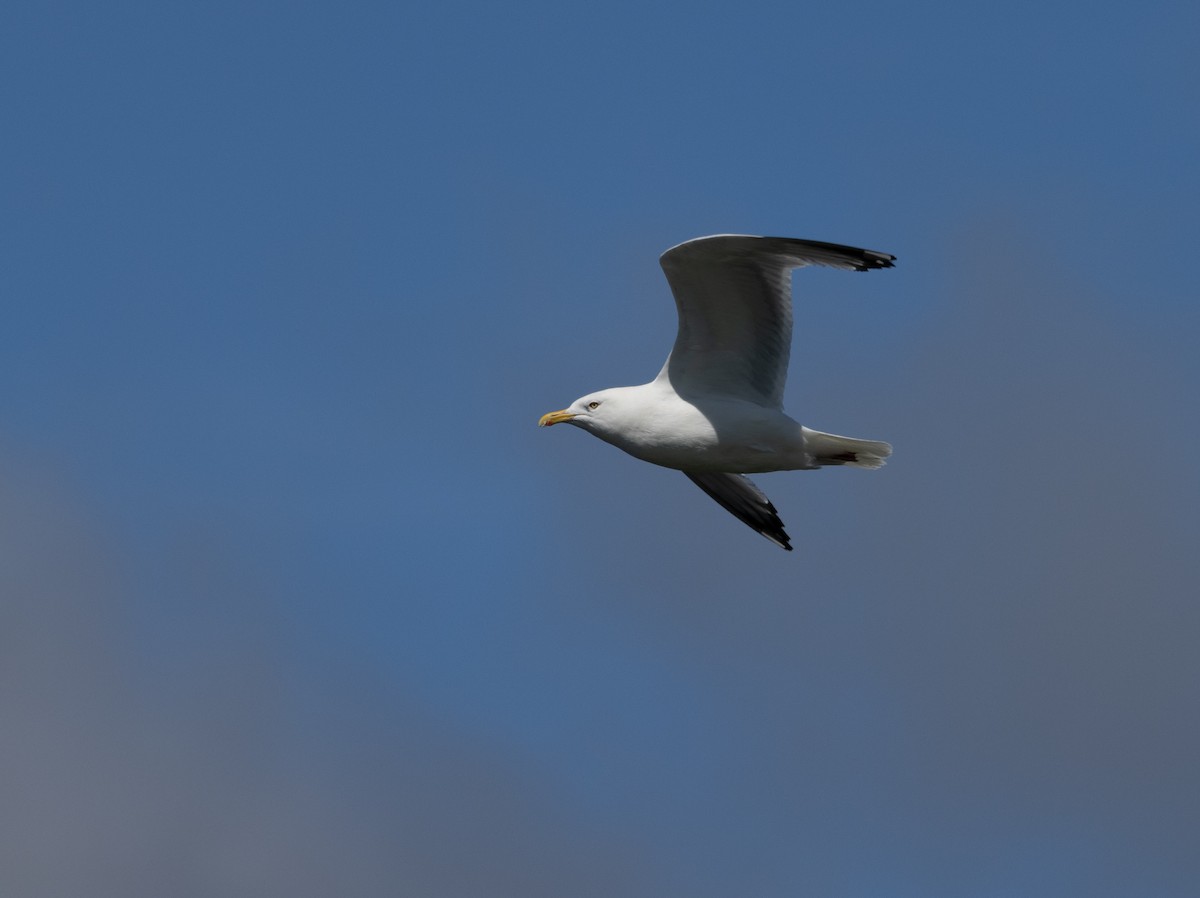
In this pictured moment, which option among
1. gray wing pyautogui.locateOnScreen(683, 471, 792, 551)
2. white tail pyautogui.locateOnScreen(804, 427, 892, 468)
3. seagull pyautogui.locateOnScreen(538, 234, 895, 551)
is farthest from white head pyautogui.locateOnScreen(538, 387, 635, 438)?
gray wing pyautogui.locateOnScreen(683, 471, 792, 551)

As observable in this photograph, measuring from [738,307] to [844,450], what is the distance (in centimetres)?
182

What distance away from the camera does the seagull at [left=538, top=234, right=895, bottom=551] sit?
60.7 ft

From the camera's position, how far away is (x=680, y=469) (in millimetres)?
19891

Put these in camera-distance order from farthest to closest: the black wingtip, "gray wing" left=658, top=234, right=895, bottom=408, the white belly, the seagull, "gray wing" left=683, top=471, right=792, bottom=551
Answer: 1. "gray wing" left=683, top=471, right=792, bottom=551
2. the white belly
3. the seagull
4. "gray wing" left=658, top=234, right=895, bottom=408
5. the black wingtip

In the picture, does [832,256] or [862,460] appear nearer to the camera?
[832,256]

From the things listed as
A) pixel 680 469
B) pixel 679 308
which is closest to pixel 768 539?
pixel 680 469

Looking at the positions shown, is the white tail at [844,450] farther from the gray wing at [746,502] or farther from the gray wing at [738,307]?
the gray wing at [746,502]

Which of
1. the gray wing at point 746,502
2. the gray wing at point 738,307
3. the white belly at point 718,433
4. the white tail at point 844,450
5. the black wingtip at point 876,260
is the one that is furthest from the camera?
the gray wing at point 746,502

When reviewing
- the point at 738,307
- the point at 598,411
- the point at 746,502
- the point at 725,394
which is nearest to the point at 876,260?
the point at 738,307

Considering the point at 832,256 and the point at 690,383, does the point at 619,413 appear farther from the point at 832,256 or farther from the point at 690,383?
the point at 832,256

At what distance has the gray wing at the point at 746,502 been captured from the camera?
22.0 meters

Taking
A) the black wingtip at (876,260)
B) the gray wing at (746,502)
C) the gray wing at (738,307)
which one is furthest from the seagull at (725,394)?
the gray wing at (746,502)

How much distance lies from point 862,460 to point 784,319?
1.69 metres

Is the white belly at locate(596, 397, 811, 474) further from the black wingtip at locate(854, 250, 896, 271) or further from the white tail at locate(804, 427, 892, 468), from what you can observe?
the black wingtip at locate(854, 250, 896, 271)
